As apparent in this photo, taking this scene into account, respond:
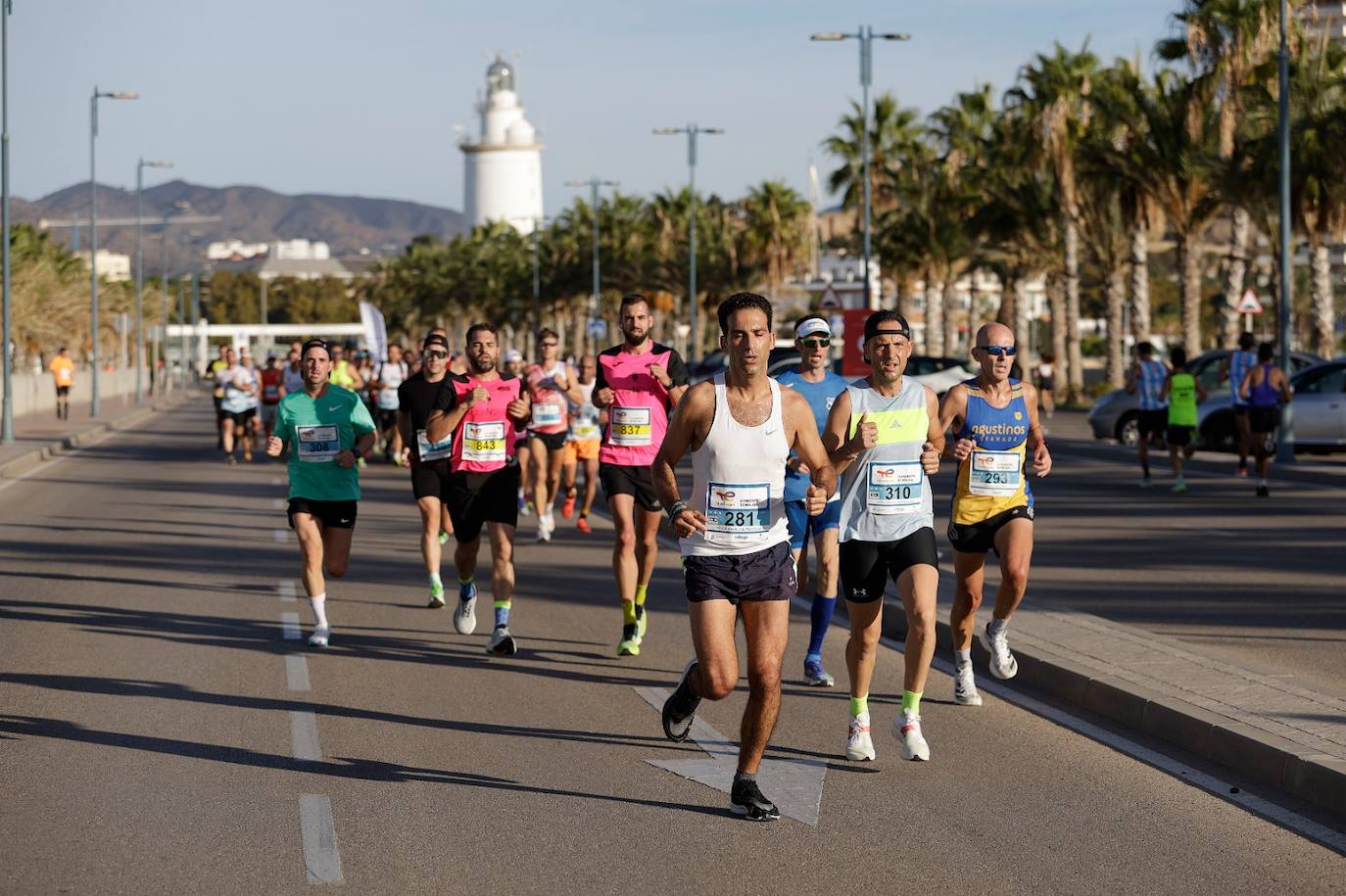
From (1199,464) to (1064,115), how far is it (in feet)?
82.7

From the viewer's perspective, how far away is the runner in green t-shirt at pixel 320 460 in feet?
37.4

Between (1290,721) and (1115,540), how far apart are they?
30.8 feet

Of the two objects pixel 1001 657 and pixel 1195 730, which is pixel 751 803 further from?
pixel 1001 657

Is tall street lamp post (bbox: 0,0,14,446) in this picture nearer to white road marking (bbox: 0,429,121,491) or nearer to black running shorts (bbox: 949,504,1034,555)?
white road marking (bbox: 0,429,121,491)

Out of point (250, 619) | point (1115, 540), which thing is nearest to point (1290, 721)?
point (250, 619)

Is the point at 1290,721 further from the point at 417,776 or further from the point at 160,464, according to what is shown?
the point at 160,464

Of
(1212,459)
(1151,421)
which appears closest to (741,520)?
(1151,421)

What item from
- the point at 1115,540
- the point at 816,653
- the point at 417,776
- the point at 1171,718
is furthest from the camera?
the point at 1115,540

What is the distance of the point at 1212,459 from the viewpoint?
28.6m

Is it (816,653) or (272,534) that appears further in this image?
(272,534)

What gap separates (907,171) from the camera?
201ft

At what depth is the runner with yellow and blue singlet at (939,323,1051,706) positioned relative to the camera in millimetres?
9266

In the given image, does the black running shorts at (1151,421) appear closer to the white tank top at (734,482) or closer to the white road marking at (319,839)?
the white tank top at (734,482)

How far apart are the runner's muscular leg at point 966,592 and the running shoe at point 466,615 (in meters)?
3.24
